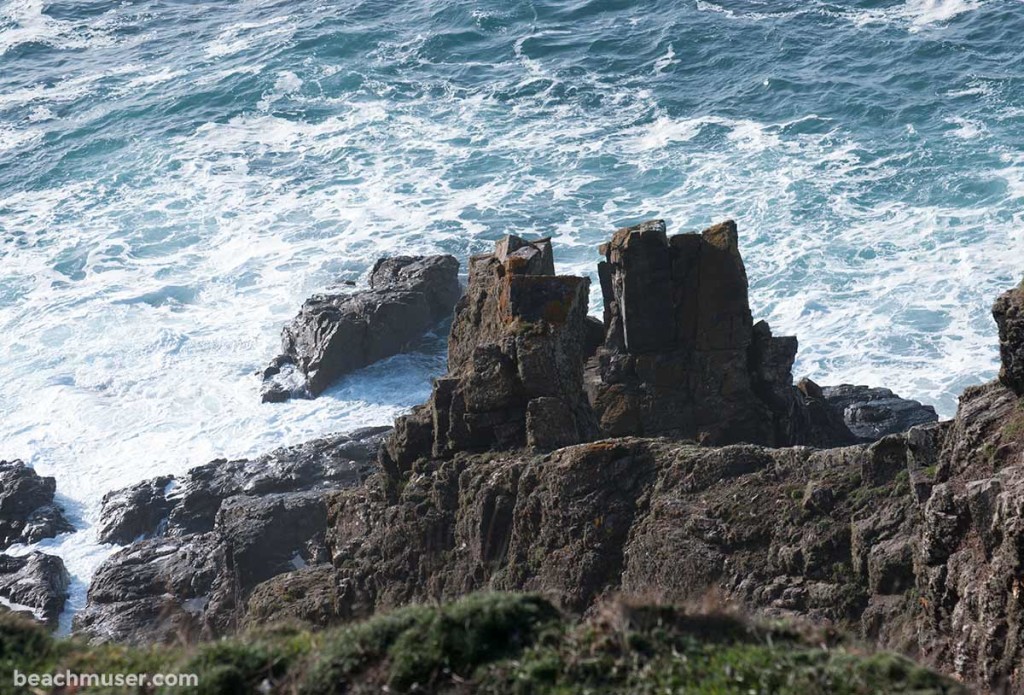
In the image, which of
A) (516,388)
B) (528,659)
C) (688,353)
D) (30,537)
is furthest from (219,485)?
(528,659)

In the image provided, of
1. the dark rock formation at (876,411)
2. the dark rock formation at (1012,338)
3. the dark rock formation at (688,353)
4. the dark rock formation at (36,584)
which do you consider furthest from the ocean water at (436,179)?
the dark rock formation at (1012,338)

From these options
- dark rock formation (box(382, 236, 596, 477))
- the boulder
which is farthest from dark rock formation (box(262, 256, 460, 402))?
dark rock formation (box(382, 236, 596, 477))

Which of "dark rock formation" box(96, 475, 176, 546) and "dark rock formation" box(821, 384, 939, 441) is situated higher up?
"dark rock formation" box(821, 384, 939, 441)

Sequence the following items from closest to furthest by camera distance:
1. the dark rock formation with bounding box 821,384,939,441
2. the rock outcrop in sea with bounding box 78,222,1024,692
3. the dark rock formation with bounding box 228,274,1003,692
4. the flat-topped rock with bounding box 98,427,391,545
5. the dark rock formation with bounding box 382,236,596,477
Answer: the dark rock formation with bounding box 228,274,1003,692 < the rock outcrop in sea with bounding box 78,222,1024,692 < the dark rock formation with bounding box 382,236,596,477 < the dark rock formation with bounding box 821,384,939,441 < the flat-topped rock with bounding box 98,427,391,545

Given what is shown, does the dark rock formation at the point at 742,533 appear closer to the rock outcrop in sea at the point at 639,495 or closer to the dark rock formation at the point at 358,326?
the rock outcrop in sea at the point at 639,495

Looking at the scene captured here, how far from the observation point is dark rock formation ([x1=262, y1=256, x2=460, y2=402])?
33625 mm

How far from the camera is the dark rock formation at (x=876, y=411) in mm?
25828

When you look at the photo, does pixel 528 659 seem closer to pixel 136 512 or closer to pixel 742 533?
pixel 742 533

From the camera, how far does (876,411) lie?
26.6 m

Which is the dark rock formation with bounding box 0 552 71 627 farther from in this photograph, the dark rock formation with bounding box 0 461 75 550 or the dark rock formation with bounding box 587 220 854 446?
the dark rock formation with bounding box 587 220 854 446

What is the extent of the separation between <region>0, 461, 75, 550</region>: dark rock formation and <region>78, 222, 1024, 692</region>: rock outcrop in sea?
1.44 metres

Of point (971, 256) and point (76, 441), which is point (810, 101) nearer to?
point (971, 256)

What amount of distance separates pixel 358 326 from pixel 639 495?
18.5 metres

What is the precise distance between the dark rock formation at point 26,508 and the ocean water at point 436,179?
2.01 ft
